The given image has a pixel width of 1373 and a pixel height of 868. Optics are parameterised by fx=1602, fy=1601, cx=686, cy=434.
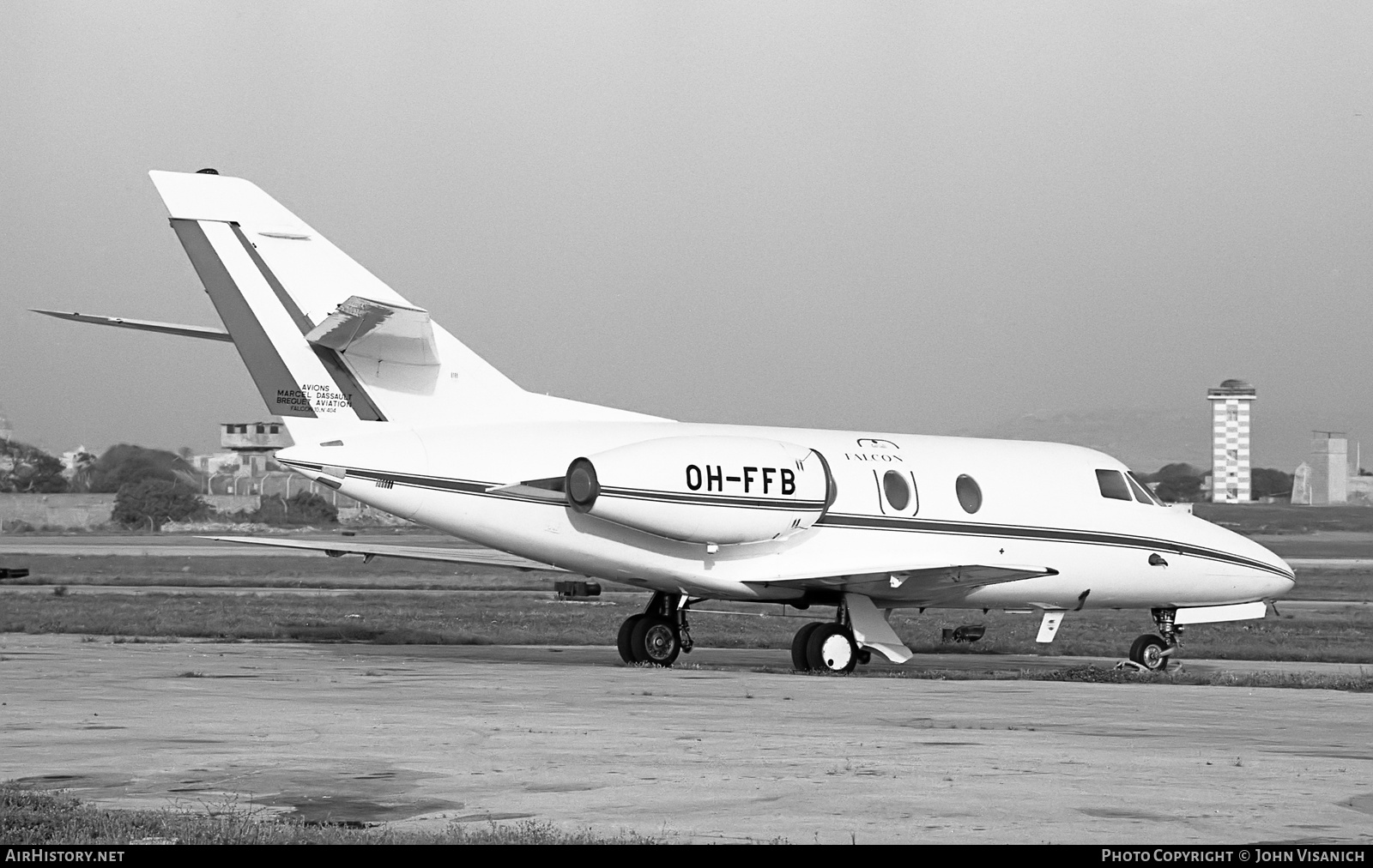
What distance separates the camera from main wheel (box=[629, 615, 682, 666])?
2192 cm

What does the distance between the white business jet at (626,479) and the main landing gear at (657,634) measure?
0.03 metres

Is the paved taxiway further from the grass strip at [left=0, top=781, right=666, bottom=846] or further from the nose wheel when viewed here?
the nose wheel

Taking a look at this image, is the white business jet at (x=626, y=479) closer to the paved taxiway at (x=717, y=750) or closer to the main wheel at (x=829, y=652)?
the main wheel at (x=829, y=652)

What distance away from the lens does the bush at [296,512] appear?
381ft

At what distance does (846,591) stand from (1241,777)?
1074 centimetres

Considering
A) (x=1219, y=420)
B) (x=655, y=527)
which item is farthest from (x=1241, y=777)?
(x=1219, y=420)

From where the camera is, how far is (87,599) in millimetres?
38688

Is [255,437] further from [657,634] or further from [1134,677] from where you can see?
[1134,677]

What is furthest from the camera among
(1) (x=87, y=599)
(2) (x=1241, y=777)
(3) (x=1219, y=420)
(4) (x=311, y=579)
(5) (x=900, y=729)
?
(3) (x=1219, y=420)

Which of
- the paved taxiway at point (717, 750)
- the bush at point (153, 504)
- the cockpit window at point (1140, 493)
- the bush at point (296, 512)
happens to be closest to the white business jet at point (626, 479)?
the cockpit window at point (1140, 493)

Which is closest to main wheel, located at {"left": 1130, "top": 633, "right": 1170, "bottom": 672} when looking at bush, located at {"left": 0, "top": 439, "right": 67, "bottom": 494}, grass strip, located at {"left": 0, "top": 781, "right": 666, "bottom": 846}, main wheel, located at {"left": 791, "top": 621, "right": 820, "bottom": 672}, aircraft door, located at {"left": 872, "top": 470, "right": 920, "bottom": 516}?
aircraft door, located at {"left": 872, "top": 470, "right": 920, "bottom": 516}

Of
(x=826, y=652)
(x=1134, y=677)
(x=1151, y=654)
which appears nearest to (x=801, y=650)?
(x=826, y=652)

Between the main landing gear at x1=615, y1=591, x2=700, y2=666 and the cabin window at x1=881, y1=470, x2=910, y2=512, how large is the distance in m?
3.13
